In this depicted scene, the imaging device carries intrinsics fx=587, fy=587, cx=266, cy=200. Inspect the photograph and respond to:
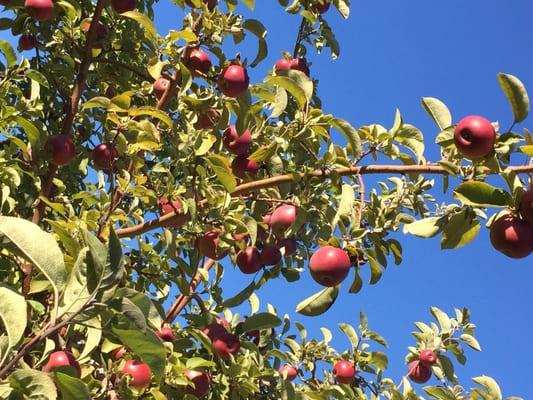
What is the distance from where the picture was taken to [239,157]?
2.98m

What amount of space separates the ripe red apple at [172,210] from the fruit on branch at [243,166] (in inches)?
13.2

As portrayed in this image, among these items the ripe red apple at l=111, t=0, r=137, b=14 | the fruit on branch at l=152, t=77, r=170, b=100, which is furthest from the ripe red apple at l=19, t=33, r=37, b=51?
the fruit on branch at l=152, t=77, r=170, b=100

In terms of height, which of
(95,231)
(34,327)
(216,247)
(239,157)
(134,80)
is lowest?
(34,327)

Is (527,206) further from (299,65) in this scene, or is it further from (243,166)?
(299,65)

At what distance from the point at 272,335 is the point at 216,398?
3.52 ft

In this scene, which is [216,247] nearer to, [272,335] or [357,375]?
[272,335]

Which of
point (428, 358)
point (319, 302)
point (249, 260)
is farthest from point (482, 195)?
point (428, 358)

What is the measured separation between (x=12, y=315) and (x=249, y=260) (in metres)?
1.83

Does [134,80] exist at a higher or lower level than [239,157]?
higher

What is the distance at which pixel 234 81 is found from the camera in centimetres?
296

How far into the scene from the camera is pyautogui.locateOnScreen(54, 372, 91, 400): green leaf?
1.56m

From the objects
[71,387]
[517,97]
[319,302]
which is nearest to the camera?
[71,387]

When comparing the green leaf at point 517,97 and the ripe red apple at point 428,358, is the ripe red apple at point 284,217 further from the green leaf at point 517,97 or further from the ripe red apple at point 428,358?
the ripe red apple at point 428,358

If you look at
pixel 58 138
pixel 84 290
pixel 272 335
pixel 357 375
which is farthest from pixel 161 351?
pixel 357 375
